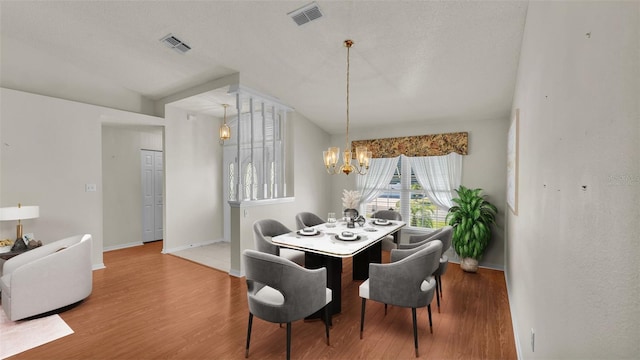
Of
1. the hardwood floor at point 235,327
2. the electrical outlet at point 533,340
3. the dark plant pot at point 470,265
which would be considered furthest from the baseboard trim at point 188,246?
the electrical outlet at point 533,340

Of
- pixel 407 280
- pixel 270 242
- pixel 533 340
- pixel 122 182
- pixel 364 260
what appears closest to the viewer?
pixel 533 340

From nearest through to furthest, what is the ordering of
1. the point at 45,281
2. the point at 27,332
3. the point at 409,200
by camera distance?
1. the point at 27,332
2. the point at 45,281
3. the point at 409,200

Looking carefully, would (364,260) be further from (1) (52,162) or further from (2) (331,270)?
(1) (52,162)

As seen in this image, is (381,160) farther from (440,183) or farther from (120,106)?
(120,106)

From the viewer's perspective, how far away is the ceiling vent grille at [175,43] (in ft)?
10.6

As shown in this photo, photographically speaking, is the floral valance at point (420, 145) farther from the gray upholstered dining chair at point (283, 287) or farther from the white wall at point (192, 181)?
the gray upholstered dining chair at point (283, 287)

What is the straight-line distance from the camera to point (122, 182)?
5570 millimetres

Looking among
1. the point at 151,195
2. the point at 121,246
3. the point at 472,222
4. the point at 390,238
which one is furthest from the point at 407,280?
the point at 151,195

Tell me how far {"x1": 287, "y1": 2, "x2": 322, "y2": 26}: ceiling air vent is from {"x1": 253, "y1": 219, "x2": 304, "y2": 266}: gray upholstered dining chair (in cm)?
230

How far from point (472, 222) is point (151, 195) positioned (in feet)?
20.8

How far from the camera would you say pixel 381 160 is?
17.7ft

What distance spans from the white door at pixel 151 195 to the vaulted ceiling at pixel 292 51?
5.50ft

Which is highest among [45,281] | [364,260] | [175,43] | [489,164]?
[175,43]

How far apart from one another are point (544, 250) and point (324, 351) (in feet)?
5.74
